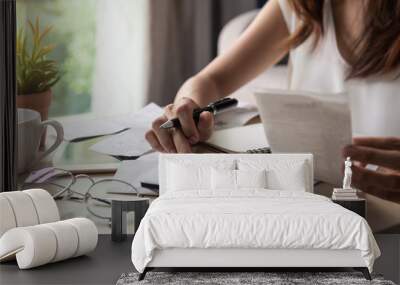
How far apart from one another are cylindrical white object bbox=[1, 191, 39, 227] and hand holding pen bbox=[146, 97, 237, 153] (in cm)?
77

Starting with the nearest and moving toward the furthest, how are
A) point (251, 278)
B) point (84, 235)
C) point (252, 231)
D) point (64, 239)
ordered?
point (252, 231), point (251, 278), point (64, 239), point (84, 235)

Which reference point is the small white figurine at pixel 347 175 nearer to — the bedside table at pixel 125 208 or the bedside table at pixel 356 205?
the bedside table at pixel 356 205

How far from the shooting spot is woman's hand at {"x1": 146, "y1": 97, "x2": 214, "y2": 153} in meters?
3.98

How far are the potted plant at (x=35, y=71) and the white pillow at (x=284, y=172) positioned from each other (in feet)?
3.79

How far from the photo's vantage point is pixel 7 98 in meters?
4.12

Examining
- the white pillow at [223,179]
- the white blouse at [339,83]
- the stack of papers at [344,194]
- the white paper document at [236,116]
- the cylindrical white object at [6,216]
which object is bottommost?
the cylindrical white object at [6,216]

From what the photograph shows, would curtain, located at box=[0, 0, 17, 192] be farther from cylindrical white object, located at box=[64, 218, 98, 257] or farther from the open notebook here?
the open notebook

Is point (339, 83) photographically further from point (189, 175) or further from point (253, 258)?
point (253, 258)

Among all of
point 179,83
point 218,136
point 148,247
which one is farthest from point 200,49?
point 148,247

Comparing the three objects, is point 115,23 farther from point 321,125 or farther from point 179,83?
point 321,125

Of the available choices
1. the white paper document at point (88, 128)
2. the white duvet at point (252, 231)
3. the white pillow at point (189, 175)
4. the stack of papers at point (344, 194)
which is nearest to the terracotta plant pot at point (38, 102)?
the white paper document at point (88, 128)

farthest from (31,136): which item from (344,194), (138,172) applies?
(344,194)

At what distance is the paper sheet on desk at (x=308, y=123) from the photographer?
383 cm

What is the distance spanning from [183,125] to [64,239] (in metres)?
0.92
